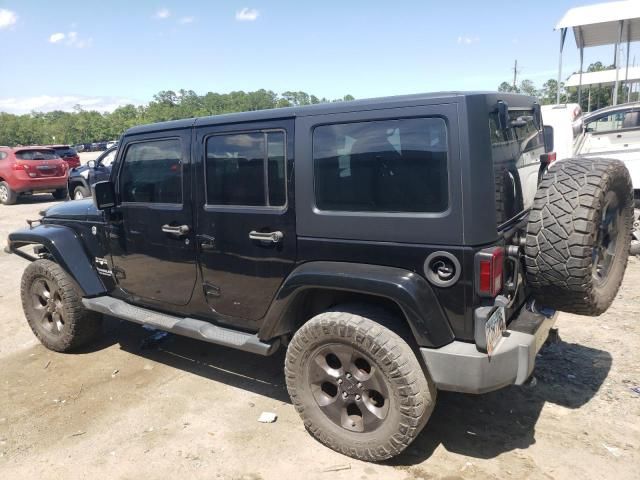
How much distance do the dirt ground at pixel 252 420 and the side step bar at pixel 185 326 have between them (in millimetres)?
528

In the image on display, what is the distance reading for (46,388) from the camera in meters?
3.96

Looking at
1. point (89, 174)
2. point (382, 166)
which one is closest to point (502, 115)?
point (382, 166)

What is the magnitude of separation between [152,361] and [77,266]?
3.41 feet

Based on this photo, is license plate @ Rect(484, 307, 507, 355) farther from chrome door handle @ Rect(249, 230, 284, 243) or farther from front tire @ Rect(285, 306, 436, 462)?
chrome door handle @ Rect(249, 230, 284, 243)

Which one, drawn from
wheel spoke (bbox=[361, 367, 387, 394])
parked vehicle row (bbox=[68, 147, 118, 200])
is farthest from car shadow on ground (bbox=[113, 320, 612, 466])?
parked vehicle row (bbox=[68, 147, 118, 200])

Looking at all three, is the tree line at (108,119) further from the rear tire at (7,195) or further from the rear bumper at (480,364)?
the rear bumper at (480,364)

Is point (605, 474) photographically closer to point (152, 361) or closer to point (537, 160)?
point (537, 160)

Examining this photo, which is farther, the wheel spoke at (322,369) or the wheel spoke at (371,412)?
the wheel spoke at (322,369)

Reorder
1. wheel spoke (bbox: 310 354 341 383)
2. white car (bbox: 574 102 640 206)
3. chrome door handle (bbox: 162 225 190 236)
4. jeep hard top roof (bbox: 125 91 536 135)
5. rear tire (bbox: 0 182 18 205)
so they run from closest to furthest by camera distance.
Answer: jeep hard top roof (bbox: 125 91 536 135) < wheel spoke (bbox: 310 354 341 383) < chrome door handle (bbox: 162 225 190 236) < white car (bbox: 574 102 640 206) < rear tire (bbox: 0 182 18 205)

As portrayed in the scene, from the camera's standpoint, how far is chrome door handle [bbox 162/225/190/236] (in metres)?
3.50

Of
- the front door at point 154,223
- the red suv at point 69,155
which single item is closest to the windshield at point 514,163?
the front door at point 154,223

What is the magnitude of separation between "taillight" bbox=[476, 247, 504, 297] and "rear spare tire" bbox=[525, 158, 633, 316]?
0.97 feet

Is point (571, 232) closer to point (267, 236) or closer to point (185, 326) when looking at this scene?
point (267, 236)

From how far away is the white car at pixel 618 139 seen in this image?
874 cm
